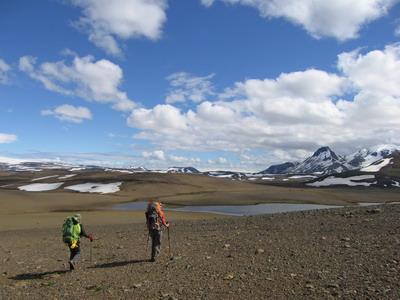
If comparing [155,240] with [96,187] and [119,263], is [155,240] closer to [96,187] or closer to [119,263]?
[119,263]

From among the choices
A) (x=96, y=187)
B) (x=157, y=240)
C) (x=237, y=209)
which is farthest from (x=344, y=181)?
(x=157, y=240)

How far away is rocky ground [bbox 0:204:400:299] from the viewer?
41.9ft

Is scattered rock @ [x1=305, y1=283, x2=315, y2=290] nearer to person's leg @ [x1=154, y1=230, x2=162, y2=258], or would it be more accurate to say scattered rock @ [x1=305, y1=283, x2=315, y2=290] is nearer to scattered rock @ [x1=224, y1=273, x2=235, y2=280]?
scattered rock @ [x1=224, y1=273, x2=235, y2=280]

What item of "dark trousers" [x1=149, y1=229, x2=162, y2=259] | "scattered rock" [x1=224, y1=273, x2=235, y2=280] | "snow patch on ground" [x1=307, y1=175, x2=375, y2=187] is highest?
"snow patch on ground" [x1=307, y1=175, x2=375, y2=187]

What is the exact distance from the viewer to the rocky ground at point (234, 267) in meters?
12.8

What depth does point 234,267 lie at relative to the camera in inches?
608

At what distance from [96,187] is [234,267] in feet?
363

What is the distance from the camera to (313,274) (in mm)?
13820

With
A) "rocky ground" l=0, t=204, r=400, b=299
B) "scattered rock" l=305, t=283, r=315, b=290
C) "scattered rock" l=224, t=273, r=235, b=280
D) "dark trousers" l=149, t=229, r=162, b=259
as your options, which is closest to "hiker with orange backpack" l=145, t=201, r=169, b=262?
"dark trousers" l=149, t=229, r=162, b=259

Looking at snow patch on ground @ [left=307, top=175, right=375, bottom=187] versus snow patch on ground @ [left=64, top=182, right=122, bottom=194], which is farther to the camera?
snow patch on ground @ [left=307, top=175, right=375, bottom=187]

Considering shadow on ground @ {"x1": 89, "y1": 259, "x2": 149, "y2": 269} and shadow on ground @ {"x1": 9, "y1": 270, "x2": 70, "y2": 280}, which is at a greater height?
shadow on ground @ {"x1": 89, "y1": 259, "x2": 149, "y2": 269}

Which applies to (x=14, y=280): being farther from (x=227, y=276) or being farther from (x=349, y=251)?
(x=349, y=251)

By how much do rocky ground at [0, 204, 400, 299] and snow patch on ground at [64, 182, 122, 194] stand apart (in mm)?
93999

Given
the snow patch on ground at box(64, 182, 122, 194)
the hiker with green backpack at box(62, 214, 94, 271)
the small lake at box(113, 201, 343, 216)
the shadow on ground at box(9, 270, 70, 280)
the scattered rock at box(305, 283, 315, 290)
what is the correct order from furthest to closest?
1. the snow patch on ground at box(64, 182, 122, 194)
2. the small lake at box(113, 201, 343, 216)
3. the hiker with green backpack at box(62, 214, 94, 271)
4. the shadow on ground at box(9, 270, 70, 280)
5. the scattered rock at box(305, 283, 315, 290)
